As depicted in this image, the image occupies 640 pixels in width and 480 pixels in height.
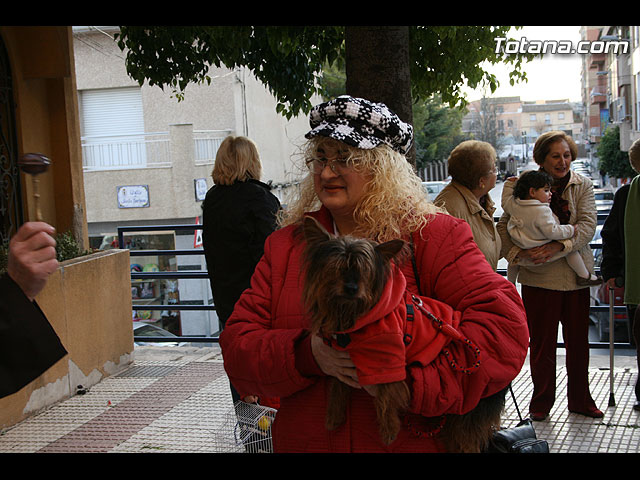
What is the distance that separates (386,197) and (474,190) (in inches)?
98.9

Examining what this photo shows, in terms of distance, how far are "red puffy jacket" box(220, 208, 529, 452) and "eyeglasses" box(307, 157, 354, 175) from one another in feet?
0.87

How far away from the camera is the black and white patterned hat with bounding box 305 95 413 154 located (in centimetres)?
222

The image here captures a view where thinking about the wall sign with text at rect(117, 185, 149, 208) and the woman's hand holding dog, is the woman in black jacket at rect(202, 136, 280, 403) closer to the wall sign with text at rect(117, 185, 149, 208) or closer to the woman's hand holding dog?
the woman's hand holding dog

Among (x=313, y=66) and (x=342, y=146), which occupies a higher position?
(x=313, y=66)

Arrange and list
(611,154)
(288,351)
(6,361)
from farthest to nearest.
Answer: (611,154)
(288,351)
(6,361)

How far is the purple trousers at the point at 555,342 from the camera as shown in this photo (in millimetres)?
5234

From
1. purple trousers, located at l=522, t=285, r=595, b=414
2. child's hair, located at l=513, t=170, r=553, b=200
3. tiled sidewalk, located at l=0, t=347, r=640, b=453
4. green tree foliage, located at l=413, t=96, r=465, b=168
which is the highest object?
green tree foliage, located at l=413, t=96, r=465, b=168

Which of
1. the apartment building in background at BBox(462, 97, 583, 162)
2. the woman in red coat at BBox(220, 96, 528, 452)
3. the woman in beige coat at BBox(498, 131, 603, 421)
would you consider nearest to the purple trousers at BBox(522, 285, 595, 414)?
the woman in beige coat at BBox(498, 131, 603, 421)

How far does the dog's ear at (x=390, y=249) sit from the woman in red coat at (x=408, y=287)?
0.26 m
